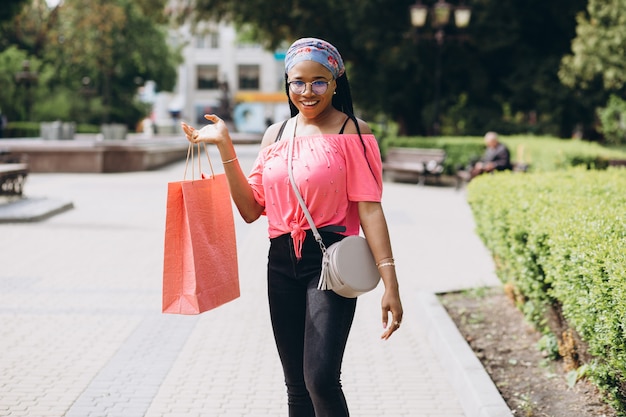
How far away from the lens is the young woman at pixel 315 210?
120 inches

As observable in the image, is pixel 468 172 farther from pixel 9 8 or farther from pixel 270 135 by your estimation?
pixel 9 8

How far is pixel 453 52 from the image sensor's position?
26719 millimetres

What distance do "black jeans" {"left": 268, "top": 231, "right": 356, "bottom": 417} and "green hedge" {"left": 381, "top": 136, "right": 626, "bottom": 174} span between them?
9.04 m

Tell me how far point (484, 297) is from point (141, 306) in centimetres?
308

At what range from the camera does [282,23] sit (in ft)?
91.6

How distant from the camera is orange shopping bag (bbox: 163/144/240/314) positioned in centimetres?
315

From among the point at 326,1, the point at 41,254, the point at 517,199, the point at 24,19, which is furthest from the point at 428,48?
the point at 24,19

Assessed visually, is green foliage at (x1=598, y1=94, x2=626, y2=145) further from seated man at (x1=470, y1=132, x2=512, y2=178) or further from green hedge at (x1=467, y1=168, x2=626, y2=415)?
green hedge at (x1=467, y1=168, x2=626, y2=415)

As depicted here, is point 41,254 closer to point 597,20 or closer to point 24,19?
point 597,20

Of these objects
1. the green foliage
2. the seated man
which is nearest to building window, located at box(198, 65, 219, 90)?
the green foliage

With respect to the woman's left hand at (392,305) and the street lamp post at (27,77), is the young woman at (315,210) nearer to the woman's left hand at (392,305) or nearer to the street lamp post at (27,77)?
the woman's left hand at (392,305)

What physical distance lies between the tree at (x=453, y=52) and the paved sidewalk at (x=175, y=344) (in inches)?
626

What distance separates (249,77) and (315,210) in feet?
284

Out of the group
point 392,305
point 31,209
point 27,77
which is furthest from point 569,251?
point 27,77
